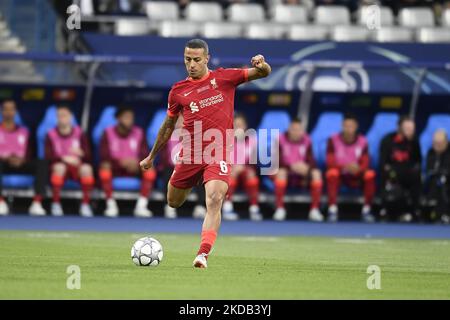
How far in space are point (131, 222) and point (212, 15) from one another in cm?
783

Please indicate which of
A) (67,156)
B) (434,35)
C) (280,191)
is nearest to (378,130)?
(280,191)

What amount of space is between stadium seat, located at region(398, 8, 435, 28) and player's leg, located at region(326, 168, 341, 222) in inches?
278

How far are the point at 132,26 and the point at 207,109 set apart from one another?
42.5 feet

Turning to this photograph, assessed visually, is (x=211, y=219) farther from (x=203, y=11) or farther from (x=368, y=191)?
(x=203, y=11)

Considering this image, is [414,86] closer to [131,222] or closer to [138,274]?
[131,222]

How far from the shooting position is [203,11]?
2517cm

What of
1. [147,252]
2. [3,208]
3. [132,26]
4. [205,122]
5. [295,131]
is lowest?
[3,208]

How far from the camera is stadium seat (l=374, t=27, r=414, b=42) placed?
24875 mm

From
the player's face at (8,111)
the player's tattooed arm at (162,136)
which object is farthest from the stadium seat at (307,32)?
the player's tattooed arm at (162,136)

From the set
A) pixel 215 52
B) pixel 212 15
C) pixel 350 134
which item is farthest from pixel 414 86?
pixel 212 15

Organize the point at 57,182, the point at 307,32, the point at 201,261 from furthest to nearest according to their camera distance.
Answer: the point at 307,32, the point at 57,182, the point at 201,261

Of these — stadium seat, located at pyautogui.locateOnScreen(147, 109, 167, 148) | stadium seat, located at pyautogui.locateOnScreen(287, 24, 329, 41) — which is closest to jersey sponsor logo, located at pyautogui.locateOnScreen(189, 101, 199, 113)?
stadium seat, located at pyautogui.locateOnScreen(147, 109, 167, 148)

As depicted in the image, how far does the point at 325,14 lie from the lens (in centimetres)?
2575

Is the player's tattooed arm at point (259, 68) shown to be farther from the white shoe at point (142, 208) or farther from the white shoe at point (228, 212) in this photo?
the white shoe at point (228, 212)
